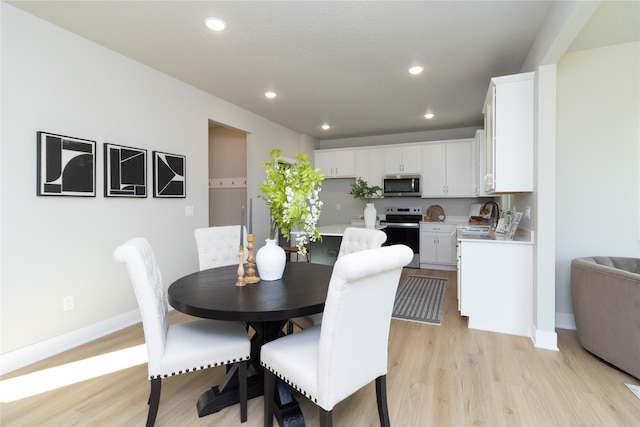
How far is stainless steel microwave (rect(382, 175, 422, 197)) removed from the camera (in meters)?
5.73

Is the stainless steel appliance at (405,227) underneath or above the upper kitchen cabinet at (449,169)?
underneath

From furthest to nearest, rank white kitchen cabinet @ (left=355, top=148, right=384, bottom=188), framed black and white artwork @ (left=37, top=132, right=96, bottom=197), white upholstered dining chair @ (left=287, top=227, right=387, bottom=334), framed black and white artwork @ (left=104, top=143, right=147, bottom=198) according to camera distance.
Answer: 1. white kitchen cabinet @ (left=355, top=148, right=384, bottom=188)
2. framed black and white artwork @ (left=104, top=143, right=147, bottom=198)
3. framed black and white artwork @ (left=37, top=132, right=96, bottom=197)
4. white upholstered dining chair @ (left=287, top=227, right=387, bottom=334)

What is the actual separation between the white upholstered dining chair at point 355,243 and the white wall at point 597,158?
6.33ft

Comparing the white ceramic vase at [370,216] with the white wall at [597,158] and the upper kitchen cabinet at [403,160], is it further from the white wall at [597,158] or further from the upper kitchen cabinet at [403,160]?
the white wall at [597,158]

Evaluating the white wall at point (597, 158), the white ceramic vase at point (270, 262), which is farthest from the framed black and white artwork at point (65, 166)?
the white wall at point (597, 158)

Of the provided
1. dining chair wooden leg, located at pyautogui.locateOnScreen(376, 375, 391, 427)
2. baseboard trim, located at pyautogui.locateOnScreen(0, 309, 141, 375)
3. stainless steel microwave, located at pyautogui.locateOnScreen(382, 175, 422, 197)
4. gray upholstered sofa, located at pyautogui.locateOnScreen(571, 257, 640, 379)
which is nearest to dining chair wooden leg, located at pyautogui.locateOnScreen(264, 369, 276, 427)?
dining chair wooden leg, located at pyautogui.locateOnScreen(376, 375, 391, 427)

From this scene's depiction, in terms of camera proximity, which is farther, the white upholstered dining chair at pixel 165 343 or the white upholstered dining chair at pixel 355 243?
the white upholstered dining chair at pixel 355 243

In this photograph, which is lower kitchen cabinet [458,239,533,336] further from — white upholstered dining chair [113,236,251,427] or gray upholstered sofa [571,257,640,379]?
white upholstered dining chair [113,236,251,427]

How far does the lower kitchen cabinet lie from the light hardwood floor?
31 cm

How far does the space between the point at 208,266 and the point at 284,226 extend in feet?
3.36

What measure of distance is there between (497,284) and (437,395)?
4.54 ft

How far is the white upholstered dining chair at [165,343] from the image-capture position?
4.79 ft

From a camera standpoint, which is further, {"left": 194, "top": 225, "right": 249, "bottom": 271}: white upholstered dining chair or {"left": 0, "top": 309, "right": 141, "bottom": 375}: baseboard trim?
{"left": 194, "top": 225, "right": 249, "bottom": 271}: white upholstered dining chair

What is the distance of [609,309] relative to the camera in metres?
2.21
